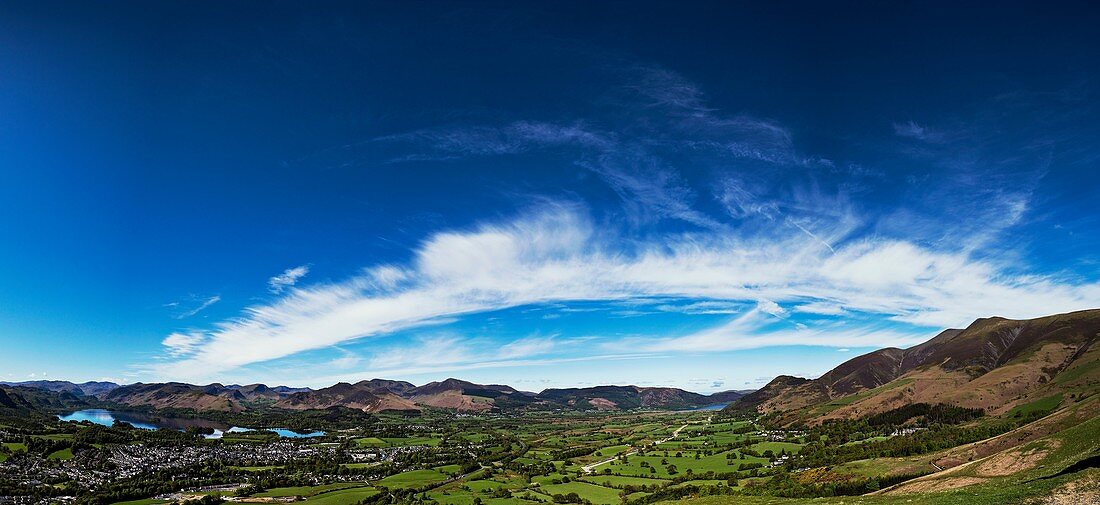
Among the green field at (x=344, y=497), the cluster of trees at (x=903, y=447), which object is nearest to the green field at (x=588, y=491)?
the cluster of trees at (x=903, y=447)

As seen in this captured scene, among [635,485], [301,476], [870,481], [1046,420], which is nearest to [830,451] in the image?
[635,485]

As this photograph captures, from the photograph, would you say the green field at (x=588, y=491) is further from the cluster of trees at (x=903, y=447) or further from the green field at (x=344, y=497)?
the green field at (x=344, y=497)

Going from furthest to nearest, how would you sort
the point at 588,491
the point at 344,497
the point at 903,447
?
the point at 344,497
the point at 588,491
the point at 903,447

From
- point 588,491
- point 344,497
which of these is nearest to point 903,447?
point 588,491

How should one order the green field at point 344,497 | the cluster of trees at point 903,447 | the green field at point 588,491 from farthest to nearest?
the green field at point 344,497 < the green field at point 588,491 < the cluster of trees at point 903,447

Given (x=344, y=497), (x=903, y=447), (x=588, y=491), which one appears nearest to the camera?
(x=903, y=447)

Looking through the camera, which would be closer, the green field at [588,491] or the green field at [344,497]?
the green field at [588,491]

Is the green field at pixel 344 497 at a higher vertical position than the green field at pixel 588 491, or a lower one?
lower

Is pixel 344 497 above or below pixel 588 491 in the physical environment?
below

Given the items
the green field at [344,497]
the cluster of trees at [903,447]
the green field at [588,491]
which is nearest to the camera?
the cluster of trees at [903,447]

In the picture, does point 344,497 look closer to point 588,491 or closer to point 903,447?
point 588,491

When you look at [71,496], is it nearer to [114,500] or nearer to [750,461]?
[114,500]

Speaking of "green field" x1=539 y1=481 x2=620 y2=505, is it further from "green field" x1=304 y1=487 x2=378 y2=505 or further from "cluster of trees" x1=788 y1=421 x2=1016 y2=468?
"green field" x1=304 y1=487 x2=378 y2=505

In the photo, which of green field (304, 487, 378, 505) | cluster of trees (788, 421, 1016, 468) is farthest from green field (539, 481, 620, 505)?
green field (304, 487, 378, 505)
